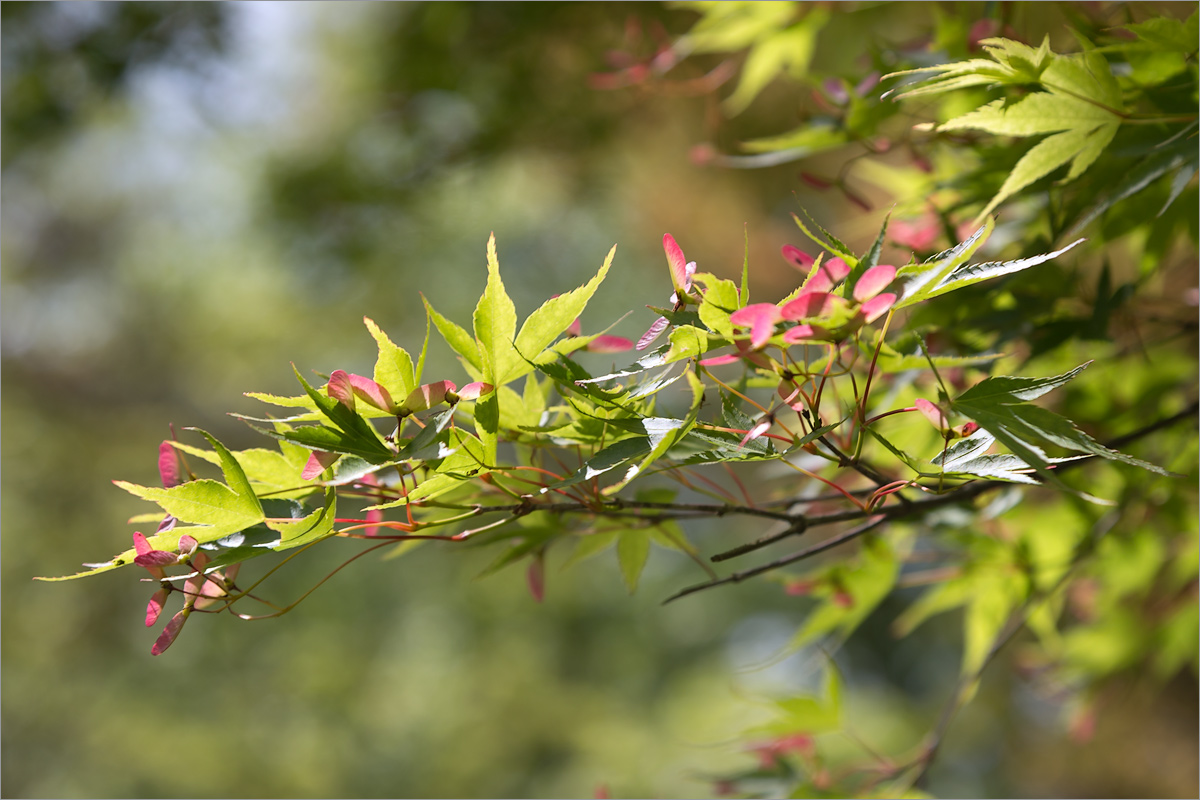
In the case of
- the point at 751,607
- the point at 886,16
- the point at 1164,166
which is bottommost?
the point at 751,607

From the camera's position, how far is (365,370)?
10.6ft

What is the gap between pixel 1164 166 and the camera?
0.35m

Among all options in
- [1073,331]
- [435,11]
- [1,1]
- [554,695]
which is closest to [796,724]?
[1073,331]

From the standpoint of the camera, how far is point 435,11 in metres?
1.30

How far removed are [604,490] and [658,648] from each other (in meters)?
4.92

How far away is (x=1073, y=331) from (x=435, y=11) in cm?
115

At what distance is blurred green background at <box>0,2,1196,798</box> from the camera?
1.36 m

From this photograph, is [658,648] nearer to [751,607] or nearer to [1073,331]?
[751,607]

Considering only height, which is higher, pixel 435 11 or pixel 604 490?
pixel 435 11

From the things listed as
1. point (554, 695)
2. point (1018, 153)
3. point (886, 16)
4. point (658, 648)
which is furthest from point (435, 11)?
point (658, 648)

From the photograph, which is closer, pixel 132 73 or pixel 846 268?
pixel 846 268

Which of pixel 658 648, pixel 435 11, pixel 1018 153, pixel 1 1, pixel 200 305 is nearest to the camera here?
pixel 1018 153

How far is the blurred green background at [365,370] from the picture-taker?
4.45ft

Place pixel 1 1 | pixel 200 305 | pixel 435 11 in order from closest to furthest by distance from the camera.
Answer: pixel 1 1, pixel 435 11, pixel 200 305
